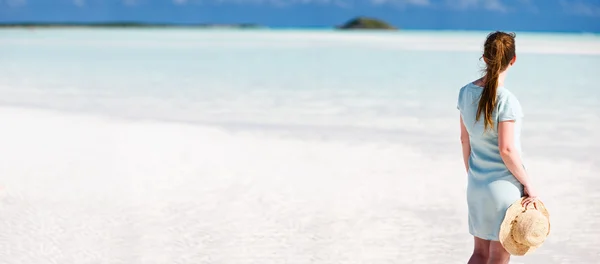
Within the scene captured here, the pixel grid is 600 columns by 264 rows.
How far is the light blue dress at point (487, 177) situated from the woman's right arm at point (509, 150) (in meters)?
0.03

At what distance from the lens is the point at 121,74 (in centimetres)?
1650

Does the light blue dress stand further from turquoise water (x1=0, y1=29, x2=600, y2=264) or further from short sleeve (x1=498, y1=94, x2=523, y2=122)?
turquoise water (x1=0, y1=29, x2=600, y2=264)

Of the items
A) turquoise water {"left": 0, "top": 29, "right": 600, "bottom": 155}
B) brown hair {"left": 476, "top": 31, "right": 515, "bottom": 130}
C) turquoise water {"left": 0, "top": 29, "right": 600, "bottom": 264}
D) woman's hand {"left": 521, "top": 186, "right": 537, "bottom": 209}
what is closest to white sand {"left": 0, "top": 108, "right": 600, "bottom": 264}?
turquoise water {"left": 0, "top": 29, "right": 600, "bottom": 264}

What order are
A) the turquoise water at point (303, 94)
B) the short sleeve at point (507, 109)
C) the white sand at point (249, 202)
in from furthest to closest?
the turquoise water at point (303, 94) → the white sand at point (249, 202) → the short sleeve at point (507, 109)

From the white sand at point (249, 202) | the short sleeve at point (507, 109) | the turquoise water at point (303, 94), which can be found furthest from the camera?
the turquoise water at point (303, 94)

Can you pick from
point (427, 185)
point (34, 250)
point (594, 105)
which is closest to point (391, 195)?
point (427, 185)

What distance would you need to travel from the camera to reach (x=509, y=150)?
97.7 inches

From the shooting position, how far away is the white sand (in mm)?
3848

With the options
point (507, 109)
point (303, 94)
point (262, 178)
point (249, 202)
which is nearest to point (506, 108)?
point (507, 109)

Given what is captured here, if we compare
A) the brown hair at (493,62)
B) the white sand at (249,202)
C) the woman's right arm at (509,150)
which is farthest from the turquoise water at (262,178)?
the brown hair at (493,62)

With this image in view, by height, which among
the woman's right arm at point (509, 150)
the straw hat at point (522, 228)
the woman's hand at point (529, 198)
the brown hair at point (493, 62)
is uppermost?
the brown hair at point (493, 62)

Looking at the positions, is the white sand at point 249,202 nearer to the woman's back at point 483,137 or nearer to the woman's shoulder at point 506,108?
the woman's back at point 483,137

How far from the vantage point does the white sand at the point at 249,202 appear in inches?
151

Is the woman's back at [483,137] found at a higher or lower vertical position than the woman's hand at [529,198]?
higher
